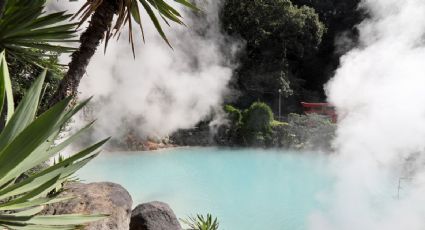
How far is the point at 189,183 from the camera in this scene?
13.3 m

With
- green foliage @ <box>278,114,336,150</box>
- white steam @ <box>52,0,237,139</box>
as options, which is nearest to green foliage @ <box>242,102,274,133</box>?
green foliage @ <box>278,114,336,150</box>

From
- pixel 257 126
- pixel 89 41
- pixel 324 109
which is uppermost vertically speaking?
pixel 324 109

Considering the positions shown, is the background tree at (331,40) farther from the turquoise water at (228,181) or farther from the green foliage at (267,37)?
the turquoise water at (228,181)

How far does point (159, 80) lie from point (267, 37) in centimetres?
864

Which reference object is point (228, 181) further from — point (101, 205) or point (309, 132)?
point (101, 205)

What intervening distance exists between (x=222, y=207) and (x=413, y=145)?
6.81m

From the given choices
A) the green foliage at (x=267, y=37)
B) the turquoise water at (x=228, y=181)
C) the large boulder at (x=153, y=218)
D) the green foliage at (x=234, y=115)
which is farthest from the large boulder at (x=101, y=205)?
the green foliage at (x=267, y=37)

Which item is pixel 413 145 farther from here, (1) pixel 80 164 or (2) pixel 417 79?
(1) pixel 80 164

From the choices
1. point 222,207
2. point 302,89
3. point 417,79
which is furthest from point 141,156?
point 302,89

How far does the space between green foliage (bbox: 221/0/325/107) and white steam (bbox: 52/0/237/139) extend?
4.18 ft

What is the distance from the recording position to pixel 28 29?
3623 millimetres

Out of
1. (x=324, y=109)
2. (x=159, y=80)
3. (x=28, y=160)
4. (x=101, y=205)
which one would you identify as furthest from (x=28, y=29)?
(x=324, y=109)

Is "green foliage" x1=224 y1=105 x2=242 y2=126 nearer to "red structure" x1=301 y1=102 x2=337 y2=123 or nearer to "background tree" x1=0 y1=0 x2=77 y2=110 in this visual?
"red structure" x1=301 y1=102 x2=337 y2=123

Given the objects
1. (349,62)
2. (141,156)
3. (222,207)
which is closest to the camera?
(222,207)
